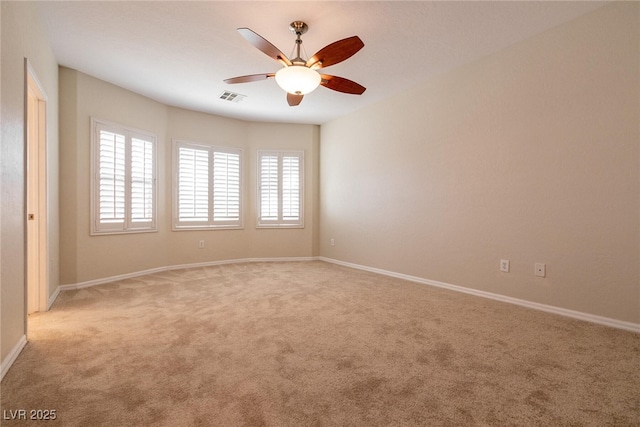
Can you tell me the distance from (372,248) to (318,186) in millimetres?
1876

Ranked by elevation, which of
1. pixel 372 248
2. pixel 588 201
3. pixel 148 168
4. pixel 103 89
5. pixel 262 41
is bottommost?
pixel 372 248

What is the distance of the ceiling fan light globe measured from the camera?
265 cm

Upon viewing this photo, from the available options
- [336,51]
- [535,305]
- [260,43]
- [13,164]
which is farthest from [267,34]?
[535,305]

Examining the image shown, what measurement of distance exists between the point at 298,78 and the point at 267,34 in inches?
34.1

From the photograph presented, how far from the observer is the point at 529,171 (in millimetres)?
3307

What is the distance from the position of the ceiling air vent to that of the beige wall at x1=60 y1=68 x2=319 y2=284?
101 cm

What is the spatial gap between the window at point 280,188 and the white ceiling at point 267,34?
195 centimetres

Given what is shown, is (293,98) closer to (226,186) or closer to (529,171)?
(529,171)

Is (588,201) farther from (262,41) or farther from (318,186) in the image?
(318,186)

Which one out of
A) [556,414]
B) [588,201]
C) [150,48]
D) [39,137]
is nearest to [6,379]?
[39,137]

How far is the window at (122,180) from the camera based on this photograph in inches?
167

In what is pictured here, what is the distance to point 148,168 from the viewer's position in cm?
495

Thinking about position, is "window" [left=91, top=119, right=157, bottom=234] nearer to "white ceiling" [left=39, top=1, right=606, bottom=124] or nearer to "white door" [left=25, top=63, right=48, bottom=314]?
"white ceiling" [left=39, top=1, right=606, bottom=124]

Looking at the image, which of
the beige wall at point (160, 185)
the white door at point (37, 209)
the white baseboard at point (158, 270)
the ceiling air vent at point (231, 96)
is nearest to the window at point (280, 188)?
the beige wall at point (160, 185)
